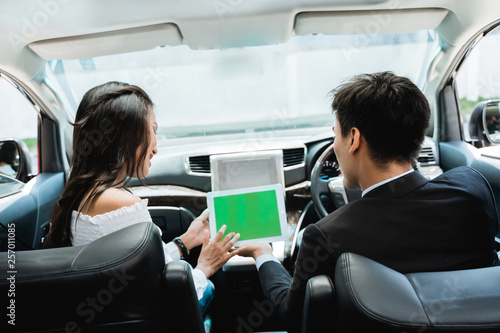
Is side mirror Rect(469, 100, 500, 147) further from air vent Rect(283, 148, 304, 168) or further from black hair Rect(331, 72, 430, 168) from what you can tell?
black hair Rect(331, 72, 430, 168)

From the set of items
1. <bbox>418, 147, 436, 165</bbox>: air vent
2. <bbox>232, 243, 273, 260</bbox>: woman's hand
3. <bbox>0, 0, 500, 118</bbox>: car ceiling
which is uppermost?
<bbox>0, 0, 500, 118</bbox>: car ceiling

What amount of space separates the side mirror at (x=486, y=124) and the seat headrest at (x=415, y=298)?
240 centimetres

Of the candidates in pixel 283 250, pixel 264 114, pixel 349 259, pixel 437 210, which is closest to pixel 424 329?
pixel 349 259

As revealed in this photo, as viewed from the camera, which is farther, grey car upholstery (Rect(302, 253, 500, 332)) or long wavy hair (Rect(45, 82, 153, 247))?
long wavy hair (Rect(45, 82, 153, 247))

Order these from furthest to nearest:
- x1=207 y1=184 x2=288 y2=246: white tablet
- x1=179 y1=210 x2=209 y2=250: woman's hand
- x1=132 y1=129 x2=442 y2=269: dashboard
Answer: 1. x1=132 y1=129 x2=442 y2=269: dashboard
2. x1=179 y1=210 x2=209 y2=250: woman's hand
3. x1=207 y1=184 x2=288 y2=246: white tablet

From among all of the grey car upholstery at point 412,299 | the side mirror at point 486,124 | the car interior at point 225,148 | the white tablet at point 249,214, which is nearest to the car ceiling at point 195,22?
the car interior at point 225,148

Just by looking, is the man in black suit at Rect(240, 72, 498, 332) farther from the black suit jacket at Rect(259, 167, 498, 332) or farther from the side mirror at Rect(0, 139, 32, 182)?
the side mirror at Rect(0, 139, 32, 182)

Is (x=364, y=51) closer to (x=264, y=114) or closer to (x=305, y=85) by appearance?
(x=305, y=85)

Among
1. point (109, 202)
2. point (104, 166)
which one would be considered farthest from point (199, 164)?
point (109, 202)

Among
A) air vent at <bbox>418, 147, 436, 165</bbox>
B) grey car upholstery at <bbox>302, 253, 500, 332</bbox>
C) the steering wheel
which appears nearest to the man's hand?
grey car upholstery at <bbox>302, 253, 500, 332</bbox>

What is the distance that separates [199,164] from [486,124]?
2227mm

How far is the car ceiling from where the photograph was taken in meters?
2.06

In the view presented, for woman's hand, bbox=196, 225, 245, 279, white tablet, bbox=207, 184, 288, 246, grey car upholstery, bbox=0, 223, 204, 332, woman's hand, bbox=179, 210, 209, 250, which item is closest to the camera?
grey car upholstery, bbox=0, 223, 204, 332

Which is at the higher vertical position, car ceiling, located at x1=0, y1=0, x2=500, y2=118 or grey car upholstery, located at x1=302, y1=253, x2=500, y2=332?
car ceiling, located at x1=0, y1=0, x2=500, y2=118
